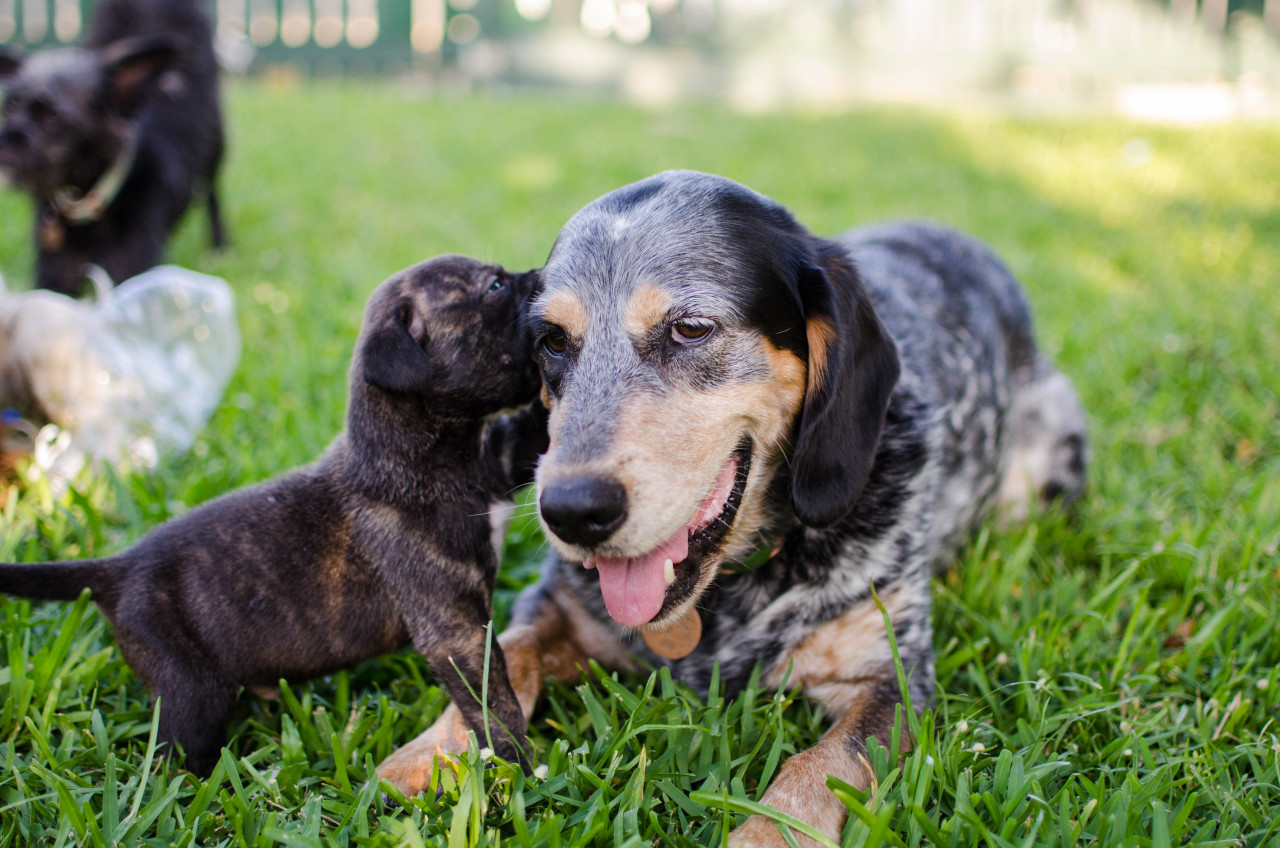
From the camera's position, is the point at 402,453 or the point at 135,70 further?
the point at 135,70

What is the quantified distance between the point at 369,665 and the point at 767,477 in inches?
56.5

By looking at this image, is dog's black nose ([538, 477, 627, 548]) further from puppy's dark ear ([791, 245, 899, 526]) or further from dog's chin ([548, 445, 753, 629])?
puppy's dark ear ([791, 245, 899, 526])

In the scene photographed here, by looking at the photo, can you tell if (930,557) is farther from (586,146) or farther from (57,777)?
(586,146)

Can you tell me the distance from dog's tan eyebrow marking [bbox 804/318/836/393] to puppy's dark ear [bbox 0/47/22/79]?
6.48 meters

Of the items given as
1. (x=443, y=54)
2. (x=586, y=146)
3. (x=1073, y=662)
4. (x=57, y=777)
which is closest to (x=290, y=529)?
(x=57, y=777)

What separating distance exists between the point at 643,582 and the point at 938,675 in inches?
42.4

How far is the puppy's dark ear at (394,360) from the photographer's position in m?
2.53

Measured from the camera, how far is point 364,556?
2629 millimetres

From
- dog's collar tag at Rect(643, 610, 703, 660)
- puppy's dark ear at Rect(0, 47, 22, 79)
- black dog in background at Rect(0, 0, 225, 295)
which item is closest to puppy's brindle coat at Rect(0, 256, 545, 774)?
dog's collar tag at Rect(643, 610, 703, 660)

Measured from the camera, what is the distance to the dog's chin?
2383 mm

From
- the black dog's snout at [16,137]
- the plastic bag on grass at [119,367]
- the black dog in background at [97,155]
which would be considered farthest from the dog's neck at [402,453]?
the black dog's snout at [16,137]

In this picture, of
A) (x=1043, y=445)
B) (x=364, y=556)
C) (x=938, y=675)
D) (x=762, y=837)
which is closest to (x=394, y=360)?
(x=364, y=556)

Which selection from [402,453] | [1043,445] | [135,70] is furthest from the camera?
[135,70]

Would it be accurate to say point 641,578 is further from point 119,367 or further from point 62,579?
point 119,367
